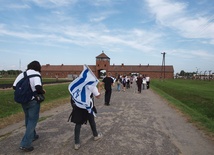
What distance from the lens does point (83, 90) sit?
611 centimetres

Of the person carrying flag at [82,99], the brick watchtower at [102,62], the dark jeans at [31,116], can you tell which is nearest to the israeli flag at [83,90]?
the person carrying flag at [82,99]

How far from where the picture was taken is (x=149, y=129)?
306 inches

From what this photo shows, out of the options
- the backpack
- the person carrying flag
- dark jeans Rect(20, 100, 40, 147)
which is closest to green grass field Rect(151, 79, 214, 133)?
the person carrying flag

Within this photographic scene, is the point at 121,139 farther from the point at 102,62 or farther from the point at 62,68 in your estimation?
the point at 62,68

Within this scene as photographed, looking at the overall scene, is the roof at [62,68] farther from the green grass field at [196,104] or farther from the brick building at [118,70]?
the green grass field at [196,104]

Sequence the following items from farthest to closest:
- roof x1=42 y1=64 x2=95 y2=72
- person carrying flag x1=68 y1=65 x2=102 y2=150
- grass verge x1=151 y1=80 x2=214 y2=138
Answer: roof x1=42 y1=64 x2=95 y2=72, grass verge x1=151 y1=80 x2=214 y2=138, person carrying flag x1=68 y1=65 x2=102 y2=150

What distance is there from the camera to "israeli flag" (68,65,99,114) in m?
5.92

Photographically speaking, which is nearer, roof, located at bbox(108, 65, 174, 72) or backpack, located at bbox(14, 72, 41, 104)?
backpack, located at bbox(14, 72, 41, 104)

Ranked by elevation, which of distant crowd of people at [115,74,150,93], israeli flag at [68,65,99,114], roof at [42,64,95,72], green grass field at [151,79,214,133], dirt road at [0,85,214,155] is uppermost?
roof at [42,64,95,72]

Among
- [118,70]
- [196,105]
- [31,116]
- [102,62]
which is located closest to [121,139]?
[31,116]

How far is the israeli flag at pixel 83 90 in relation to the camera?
19.4ft

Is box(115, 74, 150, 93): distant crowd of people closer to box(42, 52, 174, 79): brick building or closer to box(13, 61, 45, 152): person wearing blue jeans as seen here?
box(13, 61, 45, 152): person wearing blue jeans

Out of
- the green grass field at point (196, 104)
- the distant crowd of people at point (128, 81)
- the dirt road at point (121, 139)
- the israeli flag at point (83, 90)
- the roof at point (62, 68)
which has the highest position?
the roof at point (62, 68)

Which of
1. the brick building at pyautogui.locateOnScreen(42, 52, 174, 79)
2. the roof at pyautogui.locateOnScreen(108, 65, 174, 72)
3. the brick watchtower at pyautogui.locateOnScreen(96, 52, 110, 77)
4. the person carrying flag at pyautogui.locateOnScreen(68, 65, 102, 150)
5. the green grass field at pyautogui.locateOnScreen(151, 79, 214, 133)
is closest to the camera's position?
the person carrying flag at pyautogui.locateOnScreen(68, 65, 102, 150)
